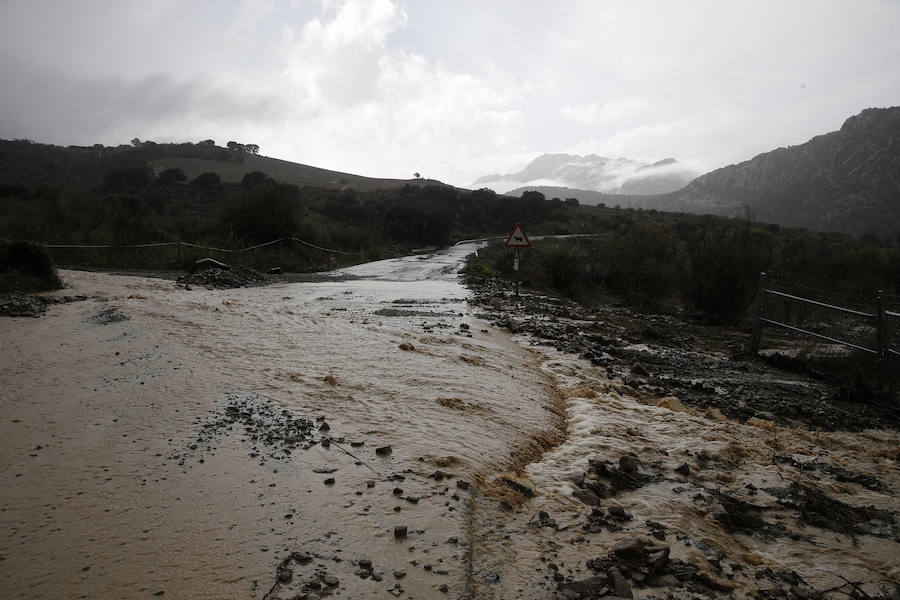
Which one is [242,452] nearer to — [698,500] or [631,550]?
[631,550]

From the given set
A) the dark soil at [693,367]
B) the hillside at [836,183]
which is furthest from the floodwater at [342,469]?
the hillside at [836,183]

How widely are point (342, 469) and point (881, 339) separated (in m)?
6.55

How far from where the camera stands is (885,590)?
2490mm

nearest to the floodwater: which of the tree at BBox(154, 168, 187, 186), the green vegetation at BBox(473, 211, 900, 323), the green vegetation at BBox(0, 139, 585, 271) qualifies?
the green vegetation at BBox(473, 211, 900, 323)

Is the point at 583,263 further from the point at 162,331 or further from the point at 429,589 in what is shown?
the point at 429,589

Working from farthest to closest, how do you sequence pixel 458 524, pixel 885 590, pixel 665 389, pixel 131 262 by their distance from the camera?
pixel 131 262 → pixel 665 389 → pixel 458 524 → pixel 885 590

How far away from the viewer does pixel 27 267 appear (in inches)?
376

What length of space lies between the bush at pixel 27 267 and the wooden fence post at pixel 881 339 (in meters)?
13.2

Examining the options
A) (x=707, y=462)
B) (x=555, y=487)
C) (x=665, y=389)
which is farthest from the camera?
(x=665, y=389)

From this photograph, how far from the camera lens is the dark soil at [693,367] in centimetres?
548

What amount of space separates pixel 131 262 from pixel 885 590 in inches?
716

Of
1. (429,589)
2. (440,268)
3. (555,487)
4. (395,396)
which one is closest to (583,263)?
(440,268)

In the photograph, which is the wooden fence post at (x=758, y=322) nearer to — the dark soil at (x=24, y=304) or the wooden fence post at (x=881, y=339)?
the wooden fence post at (x=881, y=339)

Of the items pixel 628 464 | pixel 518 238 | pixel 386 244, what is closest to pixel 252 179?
pixel 386 244
